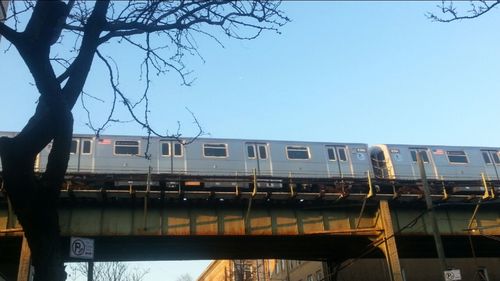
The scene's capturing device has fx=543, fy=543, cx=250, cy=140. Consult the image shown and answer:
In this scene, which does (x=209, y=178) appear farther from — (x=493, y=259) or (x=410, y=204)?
(x=493, y=259)

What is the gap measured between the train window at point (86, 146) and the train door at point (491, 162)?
24.0 meters

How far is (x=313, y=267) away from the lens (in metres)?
47.4

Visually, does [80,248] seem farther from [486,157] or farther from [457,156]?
[486,157]

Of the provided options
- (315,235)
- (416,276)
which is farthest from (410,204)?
(416,276)

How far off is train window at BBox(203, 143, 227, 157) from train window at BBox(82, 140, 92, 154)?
19.4 feet

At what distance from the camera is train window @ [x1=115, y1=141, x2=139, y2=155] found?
28109mm

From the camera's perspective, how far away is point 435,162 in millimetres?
33000

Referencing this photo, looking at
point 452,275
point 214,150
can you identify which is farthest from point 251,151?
point 452,275

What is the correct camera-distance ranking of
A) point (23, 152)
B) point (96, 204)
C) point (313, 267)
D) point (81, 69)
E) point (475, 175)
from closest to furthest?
1. point (23, 152)
2. point (81, 69)
3. point (96, 204)
4. point (475, 175)
5. point (313, 267)

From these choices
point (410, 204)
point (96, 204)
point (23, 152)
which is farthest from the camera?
point (410, 204)

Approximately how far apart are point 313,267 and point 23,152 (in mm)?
44039

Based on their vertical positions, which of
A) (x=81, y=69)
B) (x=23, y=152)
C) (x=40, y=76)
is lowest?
(x=23, y=152)

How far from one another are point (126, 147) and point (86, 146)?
200 centimetres

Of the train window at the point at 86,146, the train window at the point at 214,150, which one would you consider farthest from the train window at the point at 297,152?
the train window at the point at 86,146
